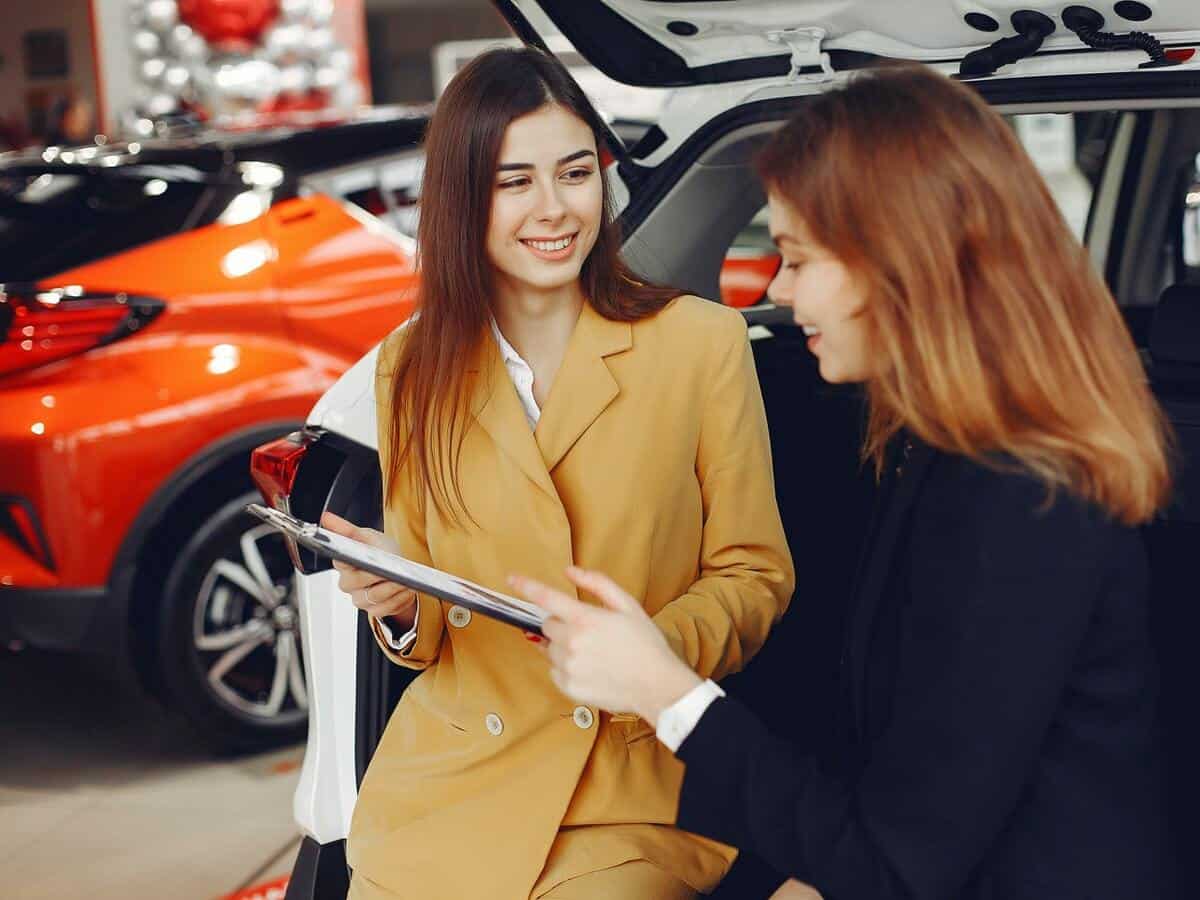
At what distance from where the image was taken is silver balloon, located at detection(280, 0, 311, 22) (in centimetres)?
863

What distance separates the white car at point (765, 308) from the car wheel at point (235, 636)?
134 centimetres

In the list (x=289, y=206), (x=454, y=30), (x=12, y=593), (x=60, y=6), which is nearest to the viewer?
(x=12, y=593)

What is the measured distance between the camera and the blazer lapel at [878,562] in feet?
4.02

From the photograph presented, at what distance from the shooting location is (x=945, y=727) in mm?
1123

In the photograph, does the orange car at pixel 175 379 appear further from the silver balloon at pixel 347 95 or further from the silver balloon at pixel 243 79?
the silver balloon at pixel 347 95

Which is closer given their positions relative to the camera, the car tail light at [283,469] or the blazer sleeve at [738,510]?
the blazer sleeve at [738,510]

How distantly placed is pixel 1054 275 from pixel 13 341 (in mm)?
2532

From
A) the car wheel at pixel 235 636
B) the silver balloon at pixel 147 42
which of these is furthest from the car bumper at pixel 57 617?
the silver balloon at pixel 147 42

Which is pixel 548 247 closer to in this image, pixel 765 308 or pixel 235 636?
pixel 765 308

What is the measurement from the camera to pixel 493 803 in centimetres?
159

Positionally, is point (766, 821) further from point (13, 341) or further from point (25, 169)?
point (25, 169)

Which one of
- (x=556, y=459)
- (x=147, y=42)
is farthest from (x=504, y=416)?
(x=147, y=42)

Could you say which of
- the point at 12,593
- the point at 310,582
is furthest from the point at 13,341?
the point at 310,582

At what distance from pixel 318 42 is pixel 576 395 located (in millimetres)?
7825
